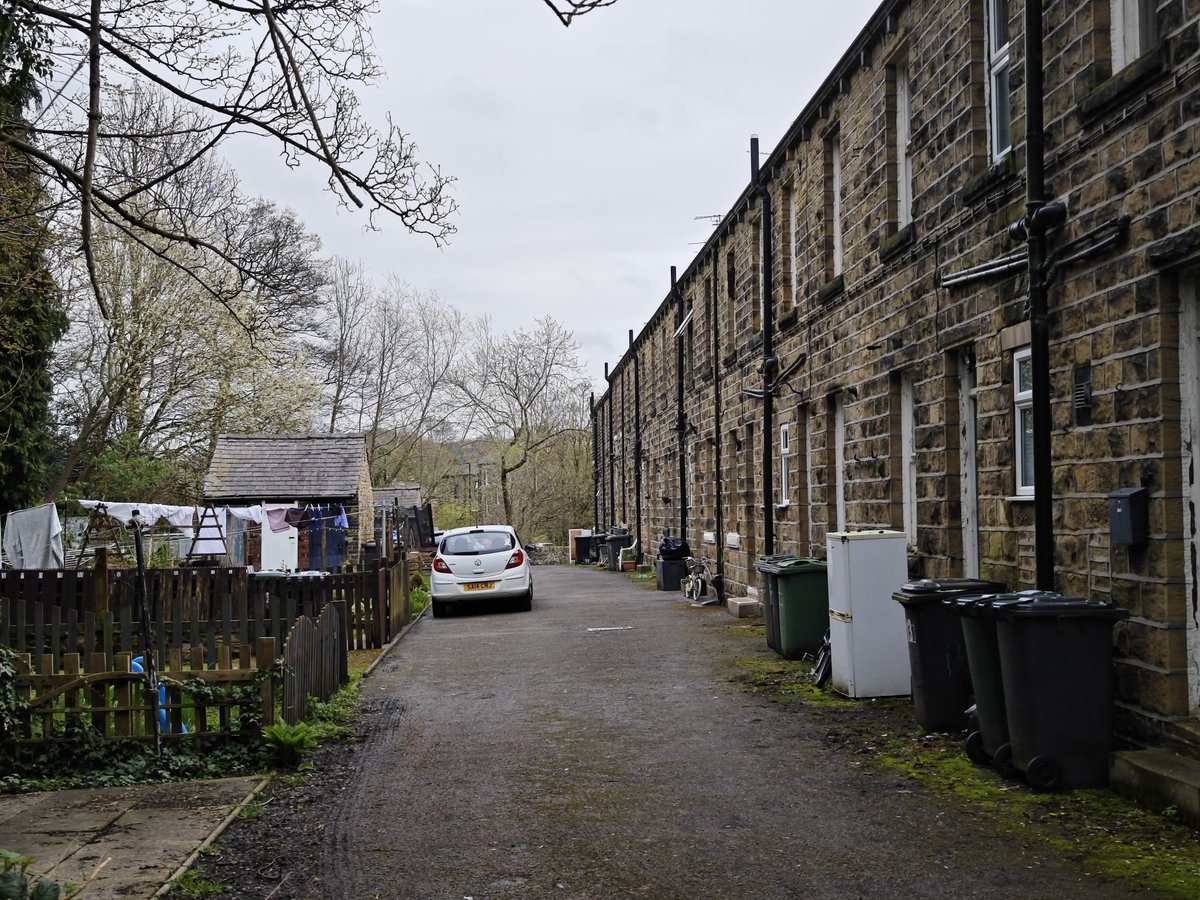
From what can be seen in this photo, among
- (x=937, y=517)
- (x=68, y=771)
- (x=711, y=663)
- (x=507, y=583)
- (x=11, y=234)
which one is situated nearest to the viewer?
(x=68, y=771)

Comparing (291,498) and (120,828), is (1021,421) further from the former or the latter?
(291,498)

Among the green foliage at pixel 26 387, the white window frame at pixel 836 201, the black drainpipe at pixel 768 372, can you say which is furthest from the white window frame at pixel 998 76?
the green foliage at pixel 26 387

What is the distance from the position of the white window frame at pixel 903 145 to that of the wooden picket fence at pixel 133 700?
314 inches

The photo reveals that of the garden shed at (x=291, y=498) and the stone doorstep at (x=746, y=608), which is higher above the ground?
the garden shed at (x=291, y=498)

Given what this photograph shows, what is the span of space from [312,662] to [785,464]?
945cm

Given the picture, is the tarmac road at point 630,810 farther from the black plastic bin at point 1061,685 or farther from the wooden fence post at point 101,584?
the wooden fence post at point 101,584

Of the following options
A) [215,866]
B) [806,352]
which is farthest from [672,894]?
[806,352]

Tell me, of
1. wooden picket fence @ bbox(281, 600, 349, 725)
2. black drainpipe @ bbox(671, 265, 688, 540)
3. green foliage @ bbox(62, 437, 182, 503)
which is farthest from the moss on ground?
green foliage @ bbox(62, 437, 182, 503)

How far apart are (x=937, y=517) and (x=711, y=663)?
3344 millimetres

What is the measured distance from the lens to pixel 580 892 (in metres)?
5.11

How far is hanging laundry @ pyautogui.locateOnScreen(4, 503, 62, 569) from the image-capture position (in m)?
18.5

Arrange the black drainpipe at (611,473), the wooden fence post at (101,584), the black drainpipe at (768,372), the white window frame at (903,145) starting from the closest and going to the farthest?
1. the white window frame at (903,145)
2. the wooden fence post at (101,584)
3. the black drainpipe at (768,372)
4. the black drainpipe at (611,473)

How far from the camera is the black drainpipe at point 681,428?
26719 millimetres

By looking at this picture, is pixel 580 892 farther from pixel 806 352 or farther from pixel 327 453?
pixel 327 453
